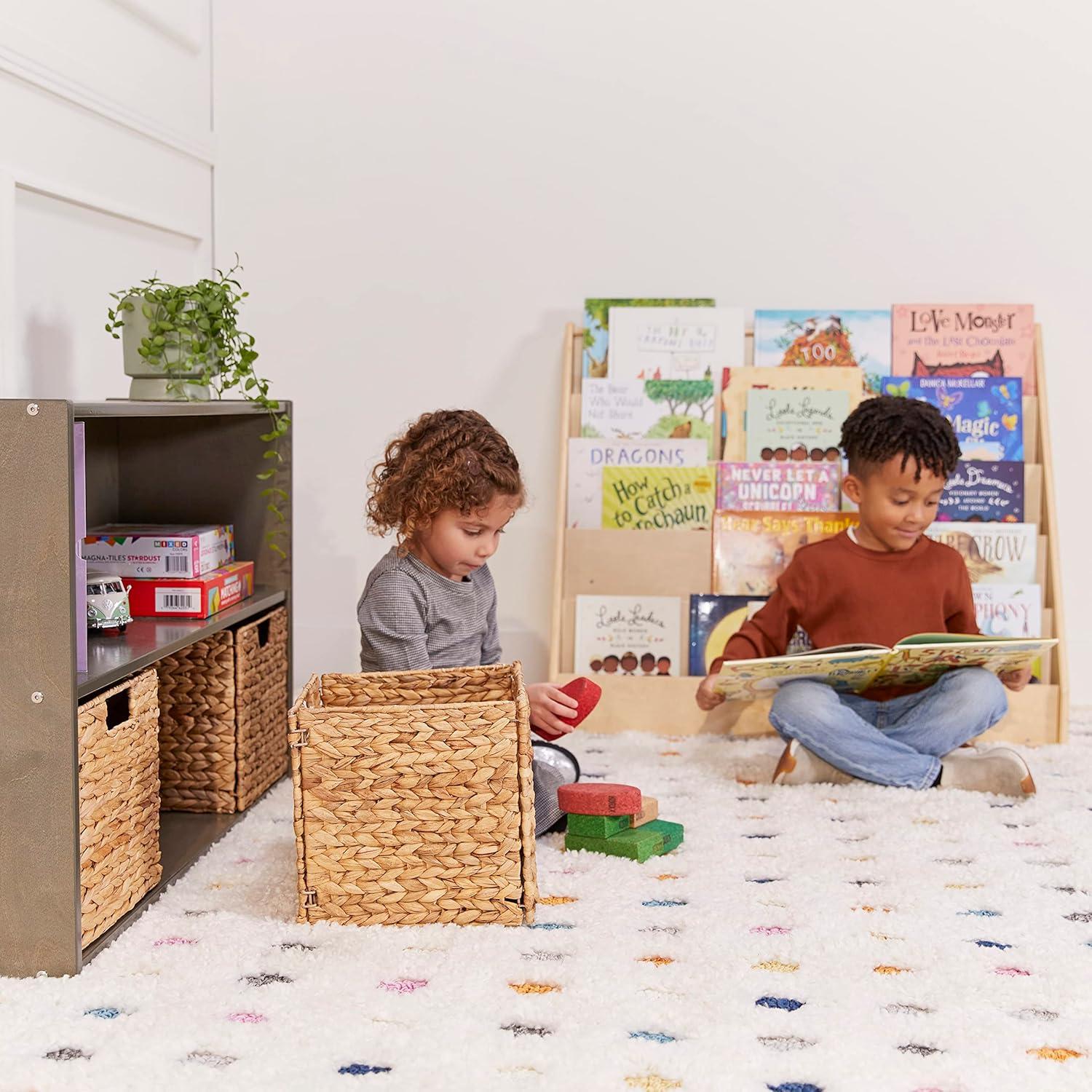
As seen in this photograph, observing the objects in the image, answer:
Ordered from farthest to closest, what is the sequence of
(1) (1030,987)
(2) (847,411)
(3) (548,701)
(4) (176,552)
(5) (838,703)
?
(2) (847,411) → (5) (838,703) → (4) (176,552) → (3) (548,701) → (1) (1030,987)

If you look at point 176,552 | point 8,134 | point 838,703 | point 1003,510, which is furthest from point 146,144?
point 1003,510

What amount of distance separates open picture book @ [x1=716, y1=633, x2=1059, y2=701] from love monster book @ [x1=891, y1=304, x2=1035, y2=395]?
0.65 metres

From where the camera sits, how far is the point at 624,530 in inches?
98.4

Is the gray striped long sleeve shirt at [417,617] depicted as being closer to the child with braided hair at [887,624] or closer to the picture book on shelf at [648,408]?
the child with braided hair at [887,624]

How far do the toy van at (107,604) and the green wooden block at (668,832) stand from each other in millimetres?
724

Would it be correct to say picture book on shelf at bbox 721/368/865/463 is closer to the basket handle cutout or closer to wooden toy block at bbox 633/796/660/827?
wooden toy block at bbox 633/796/660/827

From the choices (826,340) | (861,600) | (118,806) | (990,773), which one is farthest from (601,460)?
(118,806)

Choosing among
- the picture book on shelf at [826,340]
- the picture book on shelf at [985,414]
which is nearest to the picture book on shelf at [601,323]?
the picture book on shelf at [826,340]

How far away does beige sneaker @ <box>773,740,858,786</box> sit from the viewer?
2.04 metres

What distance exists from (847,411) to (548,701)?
1.08m

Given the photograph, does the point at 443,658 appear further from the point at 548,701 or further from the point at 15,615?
the point at 15,615

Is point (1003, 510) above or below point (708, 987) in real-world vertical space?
above

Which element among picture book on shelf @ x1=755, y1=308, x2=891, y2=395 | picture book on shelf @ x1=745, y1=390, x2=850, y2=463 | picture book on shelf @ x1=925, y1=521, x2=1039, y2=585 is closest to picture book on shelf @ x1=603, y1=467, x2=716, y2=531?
picture book on shelf @ x1=745, y1=390, x2=850, y2=463

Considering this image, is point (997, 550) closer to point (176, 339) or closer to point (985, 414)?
point (985, 414)
